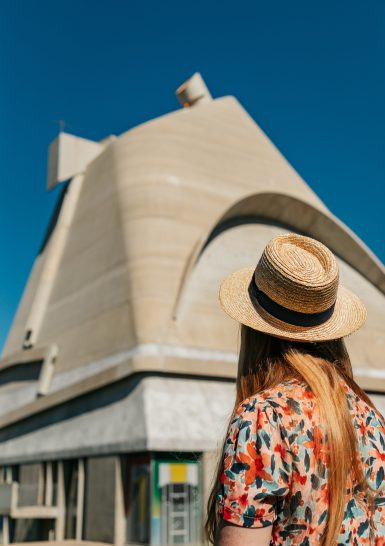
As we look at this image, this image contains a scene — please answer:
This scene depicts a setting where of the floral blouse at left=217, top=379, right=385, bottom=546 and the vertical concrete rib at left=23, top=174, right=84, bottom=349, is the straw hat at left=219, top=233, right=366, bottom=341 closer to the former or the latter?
the floral blouse at left=217, top=379, right=385, bottom=546

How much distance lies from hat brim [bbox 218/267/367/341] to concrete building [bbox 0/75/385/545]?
6.65 metres

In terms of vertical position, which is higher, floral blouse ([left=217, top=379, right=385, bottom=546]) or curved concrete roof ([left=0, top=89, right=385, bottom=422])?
curved concrete roof ([left=0, top=89, right=385, bottom=422])

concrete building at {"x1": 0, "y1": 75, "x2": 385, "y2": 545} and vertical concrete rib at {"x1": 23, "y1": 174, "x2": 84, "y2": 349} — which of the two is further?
vertical concrete rib at {"x1": 23, "y1": 174, "x2": 84, "y2": 349}

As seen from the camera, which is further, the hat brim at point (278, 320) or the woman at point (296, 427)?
the hat brim at point (278, 320)

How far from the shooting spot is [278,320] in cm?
195

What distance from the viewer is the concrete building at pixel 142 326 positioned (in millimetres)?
11539

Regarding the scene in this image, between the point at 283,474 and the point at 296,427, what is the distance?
0.45 feet

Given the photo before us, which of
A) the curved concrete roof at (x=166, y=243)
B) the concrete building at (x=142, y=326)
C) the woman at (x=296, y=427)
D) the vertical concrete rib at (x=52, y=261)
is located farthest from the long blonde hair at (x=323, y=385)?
the vertical concrete rib at (x=52, y=261)

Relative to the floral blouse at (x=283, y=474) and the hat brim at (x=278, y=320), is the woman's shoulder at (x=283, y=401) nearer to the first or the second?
the floral blouse at (x=283, y=474)

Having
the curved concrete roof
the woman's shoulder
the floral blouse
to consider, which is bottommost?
the floral blouse

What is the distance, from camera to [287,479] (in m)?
1.63

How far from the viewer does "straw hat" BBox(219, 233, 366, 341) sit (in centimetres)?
194

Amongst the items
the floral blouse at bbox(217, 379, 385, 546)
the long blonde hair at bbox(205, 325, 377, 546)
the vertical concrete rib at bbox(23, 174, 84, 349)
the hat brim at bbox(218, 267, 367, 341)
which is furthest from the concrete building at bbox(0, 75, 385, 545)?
the floral blouse at bbox(217, 379, 385, 546)

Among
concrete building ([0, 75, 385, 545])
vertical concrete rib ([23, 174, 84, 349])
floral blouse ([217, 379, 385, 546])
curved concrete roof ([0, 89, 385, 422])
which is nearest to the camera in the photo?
floral blouse ([217, 379, 385, 546])
